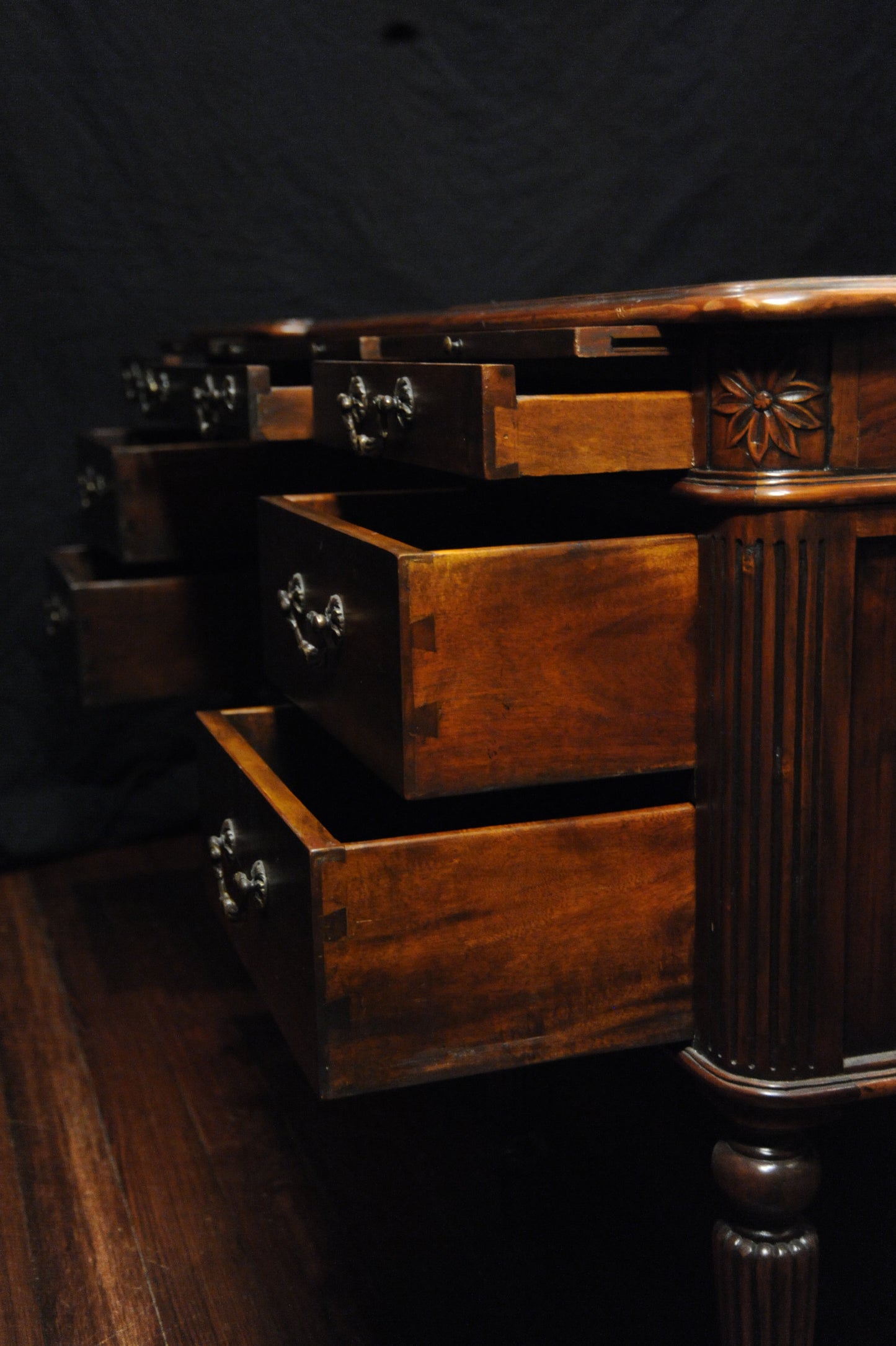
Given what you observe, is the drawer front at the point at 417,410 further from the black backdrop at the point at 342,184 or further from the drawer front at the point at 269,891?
the black backdrop at the point at 342,184

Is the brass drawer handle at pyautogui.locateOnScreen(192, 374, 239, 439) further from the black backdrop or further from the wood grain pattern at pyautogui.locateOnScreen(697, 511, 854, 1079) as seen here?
the black backdrop

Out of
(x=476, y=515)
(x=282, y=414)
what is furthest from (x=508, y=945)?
(x=282, y=414)

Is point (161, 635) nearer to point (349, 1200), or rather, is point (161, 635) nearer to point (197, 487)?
point (197, 487)

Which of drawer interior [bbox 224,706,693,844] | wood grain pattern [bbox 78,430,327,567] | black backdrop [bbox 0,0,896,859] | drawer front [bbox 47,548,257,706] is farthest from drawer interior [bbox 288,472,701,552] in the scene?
black backdrop [bbox 0,0,896,859]

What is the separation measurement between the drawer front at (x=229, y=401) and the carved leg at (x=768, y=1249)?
0.75 meters

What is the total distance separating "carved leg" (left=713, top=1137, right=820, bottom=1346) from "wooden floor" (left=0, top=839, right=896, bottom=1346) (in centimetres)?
18

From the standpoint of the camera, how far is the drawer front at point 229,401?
1.35 m

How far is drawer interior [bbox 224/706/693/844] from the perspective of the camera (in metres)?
1.27

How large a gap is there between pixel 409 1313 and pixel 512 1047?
376mm

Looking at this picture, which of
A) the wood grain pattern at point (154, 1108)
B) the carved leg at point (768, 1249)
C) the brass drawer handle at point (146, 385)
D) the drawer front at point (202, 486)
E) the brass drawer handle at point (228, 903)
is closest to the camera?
the carved leg at point (768, 1249)

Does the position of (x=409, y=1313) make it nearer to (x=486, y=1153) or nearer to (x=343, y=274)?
(x=486, y=1153)

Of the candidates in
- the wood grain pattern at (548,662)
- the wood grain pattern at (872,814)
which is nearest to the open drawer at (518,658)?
the wood grain pattern at (548,662)

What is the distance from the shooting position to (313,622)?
1.06m

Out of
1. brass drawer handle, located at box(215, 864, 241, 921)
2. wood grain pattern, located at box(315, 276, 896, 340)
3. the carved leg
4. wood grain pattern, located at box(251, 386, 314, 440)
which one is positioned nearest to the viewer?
wood grain pattern, located at box(315, 276, 896, 340)
